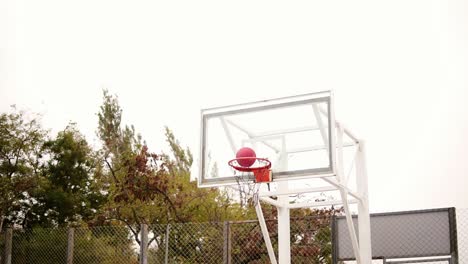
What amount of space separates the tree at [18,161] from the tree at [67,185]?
0.73 ft

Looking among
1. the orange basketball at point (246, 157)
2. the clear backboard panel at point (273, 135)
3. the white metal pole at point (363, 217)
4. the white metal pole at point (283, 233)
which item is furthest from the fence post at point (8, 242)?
the white metal pole at point (363, 217)

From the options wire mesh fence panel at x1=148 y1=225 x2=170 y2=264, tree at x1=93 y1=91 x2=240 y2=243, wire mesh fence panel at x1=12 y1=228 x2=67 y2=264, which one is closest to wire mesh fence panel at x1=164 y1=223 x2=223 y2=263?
wire mesh fence panel at x1=148 y1=225 x2=170 y2=264

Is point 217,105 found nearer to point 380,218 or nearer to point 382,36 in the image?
point 380,218

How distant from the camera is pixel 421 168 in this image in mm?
16562

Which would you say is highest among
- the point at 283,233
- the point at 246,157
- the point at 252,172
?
the point at 246,157

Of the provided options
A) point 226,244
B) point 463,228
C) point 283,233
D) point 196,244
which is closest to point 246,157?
point 283,233

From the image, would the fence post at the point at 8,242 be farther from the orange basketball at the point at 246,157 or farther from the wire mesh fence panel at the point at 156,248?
the orange basketball at the point at 246,157

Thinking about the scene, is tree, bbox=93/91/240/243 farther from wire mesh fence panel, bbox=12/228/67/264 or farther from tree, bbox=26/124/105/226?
wire mesh fence panel, bbox=12/228/67/264

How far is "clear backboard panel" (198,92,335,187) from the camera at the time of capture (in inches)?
315

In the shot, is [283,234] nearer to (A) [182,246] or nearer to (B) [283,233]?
(B) [283,233]

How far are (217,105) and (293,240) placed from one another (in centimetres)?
513

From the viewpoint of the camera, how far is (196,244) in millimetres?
13828

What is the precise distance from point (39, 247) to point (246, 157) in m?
7.28

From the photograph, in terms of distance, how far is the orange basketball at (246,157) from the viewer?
7909 millimetres
